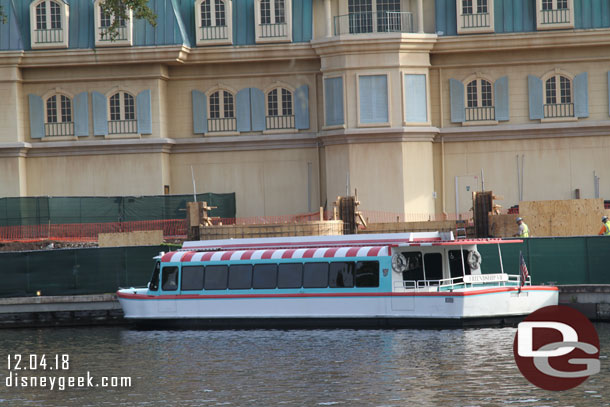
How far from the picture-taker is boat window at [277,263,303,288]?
34.5 metres

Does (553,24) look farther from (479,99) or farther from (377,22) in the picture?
(377,22)

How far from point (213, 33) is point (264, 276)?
17941mm

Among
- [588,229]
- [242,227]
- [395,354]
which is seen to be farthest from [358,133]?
[395,354]

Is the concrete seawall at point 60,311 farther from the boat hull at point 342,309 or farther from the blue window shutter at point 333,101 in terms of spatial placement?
the blue window shutter at point 333,101

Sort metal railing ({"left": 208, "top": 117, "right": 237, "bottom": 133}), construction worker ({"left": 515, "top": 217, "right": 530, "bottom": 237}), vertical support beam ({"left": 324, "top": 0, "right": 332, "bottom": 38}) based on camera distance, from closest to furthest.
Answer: construction worker ({"left": 515, "top": 217, "right": 530, "bottom": 237}) → vertical support beam ({"left": 324, "top": 0, "right": 332, "bottom": 38}) → metal railing ({"left": 208, "top": 117, "right": 237, "bottom": 133})

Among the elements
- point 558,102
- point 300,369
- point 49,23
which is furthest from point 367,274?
point 49,23

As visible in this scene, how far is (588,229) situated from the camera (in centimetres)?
3866

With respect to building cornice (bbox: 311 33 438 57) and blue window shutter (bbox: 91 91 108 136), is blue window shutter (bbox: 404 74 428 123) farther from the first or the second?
blue window shutter (bbox: 91 91 108 136)

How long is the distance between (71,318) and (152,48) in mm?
15149

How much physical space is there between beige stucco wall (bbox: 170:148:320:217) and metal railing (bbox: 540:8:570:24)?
1186 centimetres

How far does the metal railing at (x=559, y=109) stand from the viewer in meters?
48.7

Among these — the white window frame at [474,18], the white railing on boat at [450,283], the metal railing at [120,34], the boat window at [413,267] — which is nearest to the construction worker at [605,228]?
the white railing on boat at [450,283]

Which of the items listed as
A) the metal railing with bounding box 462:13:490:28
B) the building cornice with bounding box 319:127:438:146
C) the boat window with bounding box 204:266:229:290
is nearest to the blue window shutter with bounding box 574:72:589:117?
the metal railing with bounding box 462:13:490:28

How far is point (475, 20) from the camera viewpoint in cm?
4806
